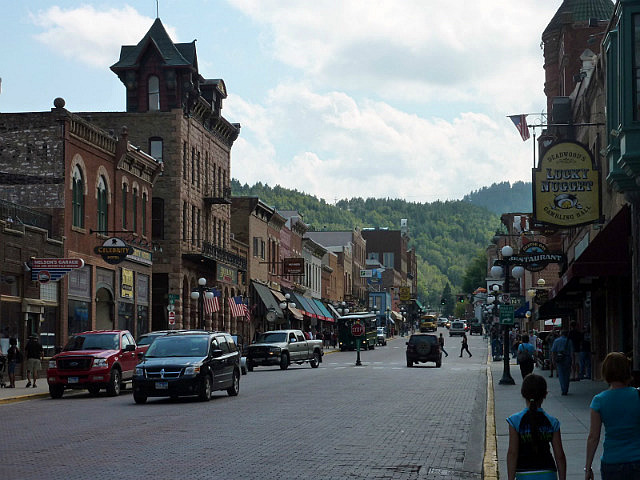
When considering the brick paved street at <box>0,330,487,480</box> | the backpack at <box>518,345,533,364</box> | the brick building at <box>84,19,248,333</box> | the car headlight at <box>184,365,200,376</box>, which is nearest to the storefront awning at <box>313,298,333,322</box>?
the brick building at <box>84,19,248,333</box>

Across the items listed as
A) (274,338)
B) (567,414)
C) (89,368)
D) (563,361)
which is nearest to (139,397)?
(89,368)

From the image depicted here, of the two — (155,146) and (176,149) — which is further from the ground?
(155,146)

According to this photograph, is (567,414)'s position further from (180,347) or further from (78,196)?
(78,196)

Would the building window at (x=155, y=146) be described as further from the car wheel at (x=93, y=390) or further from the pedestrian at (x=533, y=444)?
the pedestrian at (x=533, y=444)

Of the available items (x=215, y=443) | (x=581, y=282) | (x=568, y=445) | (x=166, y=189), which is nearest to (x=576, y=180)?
(x=581, y=282)

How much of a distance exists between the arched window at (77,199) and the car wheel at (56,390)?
14395 mm

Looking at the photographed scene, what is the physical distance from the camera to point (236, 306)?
62.7 metres

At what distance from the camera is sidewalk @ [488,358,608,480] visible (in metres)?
13.7

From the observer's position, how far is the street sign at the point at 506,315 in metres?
35.5

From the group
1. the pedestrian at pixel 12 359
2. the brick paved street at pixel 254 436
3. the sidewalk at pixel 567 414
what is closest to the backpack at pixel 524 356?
the sidewalk at pixel 567 414

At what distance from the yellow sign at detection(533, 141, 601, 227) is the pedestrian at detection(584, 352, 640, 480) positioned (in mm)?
17831

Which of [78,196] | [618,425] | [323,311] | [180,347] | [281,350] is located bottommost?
[281,350]

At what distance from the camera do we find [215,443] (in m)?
16.1

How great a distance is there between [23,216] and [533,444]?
3282 centimetres
